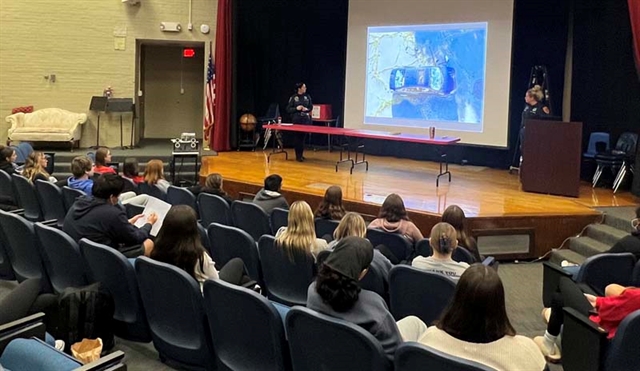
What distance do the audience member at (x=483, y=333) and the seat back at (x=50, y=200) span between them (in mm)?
4338

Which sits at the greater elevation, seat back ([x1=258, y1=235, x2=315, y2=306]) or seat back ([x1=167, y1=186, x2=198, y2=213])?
seat back ([x1=167, y1=186, x2=198, y2=213])

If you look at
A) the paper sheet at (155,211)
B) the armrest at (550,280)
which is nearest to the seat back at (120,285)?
the paper sheet at (155,211)

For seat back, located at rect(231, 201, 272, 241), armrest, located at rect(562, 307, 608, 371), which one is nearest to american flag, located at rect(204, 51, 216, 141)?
seat back, located at rect(231, 201, 272, 241)

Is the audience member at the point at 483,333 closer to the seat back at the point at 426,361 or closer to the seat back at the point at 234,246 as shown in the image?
the seat back at the point at 426,361

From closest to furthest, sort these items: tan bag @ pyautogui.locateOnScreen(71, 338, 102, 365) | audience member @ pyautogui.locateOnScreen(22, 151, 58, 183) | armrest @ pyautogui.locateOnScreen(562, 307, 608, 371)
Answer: armrest @ pyautogui.locateOnScreen(562, 307, 608, 371) → tan bag @ pyautogui.locateOnScreen(71, 338, 102, 365) → audience member @ pyautogui.locateOnScreen(22, 151, 58, 183)

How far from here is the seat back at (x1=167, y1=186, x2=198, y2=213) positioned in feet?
19.2

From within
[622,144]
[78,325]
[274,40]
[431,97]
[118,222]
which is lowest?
[78,325]

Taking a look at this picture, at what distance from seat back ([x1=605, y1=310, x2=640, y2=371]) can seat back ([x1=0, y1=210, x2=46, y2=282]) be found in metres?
3.34

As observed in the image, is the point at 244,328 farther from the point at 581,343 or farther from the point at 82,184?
the point at 82,184

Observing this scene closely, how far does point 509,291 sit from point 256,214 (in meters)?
2.35

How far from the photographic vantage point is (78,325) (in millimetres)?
3092

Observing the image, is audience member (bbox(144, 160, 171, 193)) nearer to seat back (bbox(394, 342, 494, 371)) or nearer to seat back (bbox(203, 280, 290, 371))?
seat back (bbox(203, 280, 290, 371))

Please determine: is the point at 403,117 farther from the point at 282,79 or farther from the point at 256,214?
the point at 256,214

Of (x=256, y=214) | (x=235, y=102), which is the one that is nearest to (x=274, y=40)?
(x=235, y=102)
